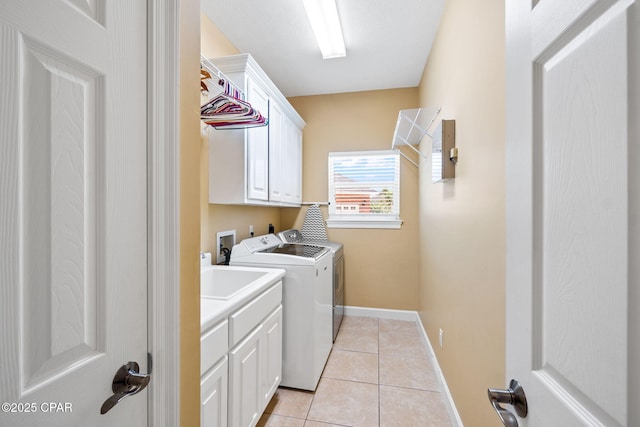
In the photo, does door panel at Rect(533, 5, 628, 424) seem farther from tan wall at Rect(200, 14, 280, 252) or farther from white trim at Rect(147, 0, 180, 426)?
tan wall at Rect(200, 14, 280, 252)

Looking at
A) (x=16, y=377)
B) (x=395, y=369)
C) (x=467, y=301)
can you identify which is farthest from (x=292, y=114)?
(x=16, y=377)

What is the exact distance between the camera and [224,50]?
2307 millimetres

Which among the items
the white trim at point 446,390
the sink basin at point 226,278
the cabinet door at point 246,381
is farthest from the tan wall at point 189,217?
the white trim at point 446,390

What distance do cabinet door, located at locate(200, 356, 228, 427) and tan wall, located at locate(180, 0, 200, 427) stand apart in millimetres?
143

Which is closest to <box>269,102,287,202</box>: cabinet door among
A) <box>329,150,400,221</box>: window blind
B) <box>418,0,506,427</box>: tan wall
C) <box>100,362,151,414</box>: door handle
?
<box>329,150,400,221</box>: window blind

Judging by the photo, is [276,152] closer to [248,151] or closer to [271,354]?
[248,151]

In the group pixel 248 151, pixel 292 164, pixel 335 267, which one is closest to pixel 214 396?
pixel 248 151

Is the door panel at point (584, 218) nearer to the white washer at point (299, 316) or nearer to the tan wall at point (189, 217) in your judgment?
the tan wall at point (189, 217)

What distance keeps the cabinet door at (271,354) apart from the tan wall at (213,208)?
0.73 metres

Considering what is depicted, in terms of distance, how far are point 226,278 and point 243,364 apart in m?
0.61

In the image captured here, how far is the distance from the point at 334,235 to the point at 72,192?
297cm

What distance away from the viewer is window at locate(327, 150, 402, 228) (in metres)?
3.35

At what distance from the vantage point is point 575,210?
454mm

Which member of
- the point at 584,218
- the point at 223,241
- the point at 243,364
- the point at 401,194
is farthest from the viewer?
the point at 401,194
